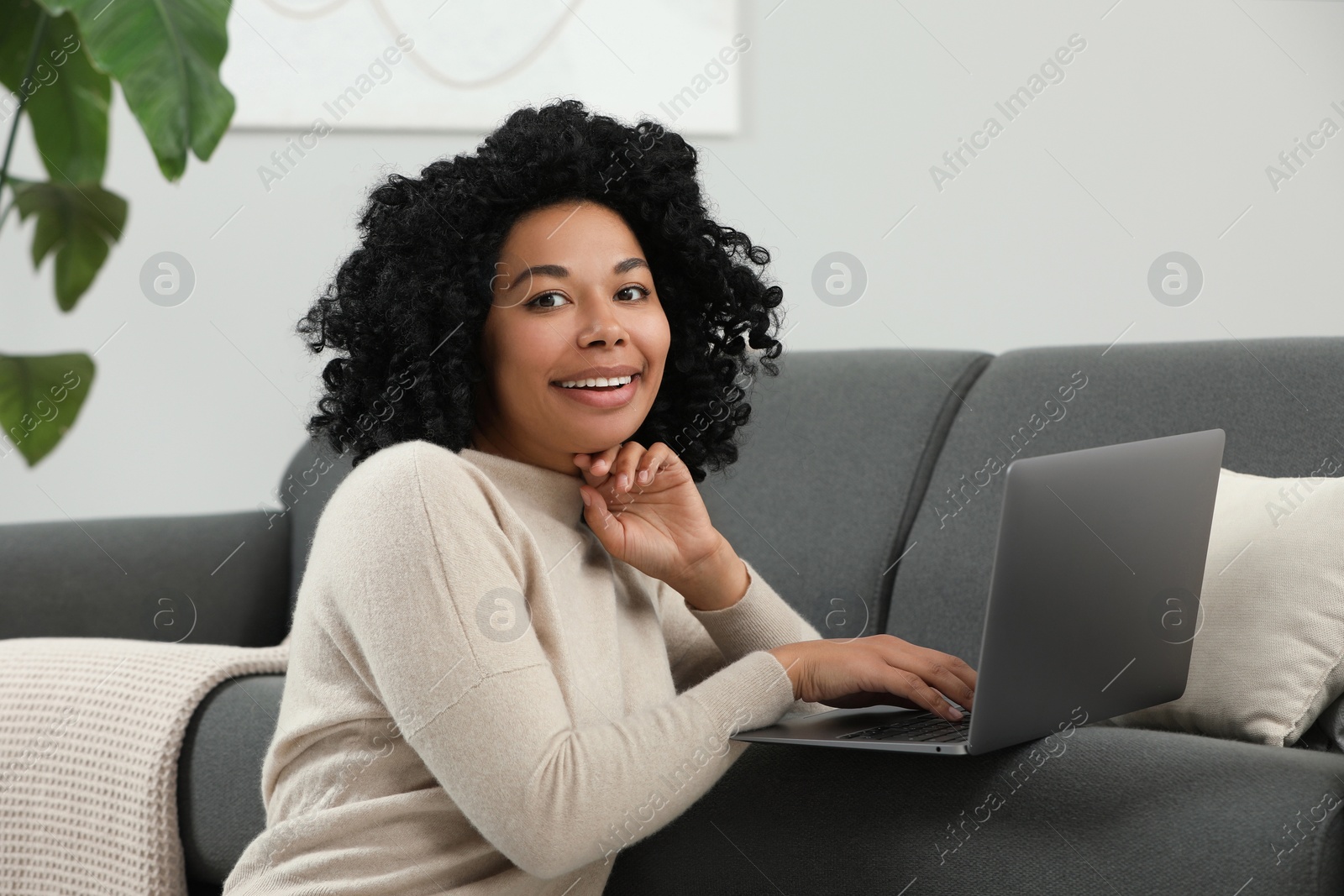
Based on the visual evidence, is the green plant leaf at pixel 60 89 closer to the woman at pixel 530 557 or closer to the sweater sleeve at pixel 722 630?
the woman at pixel 530 557

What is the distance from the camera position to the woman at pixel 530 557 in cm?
95

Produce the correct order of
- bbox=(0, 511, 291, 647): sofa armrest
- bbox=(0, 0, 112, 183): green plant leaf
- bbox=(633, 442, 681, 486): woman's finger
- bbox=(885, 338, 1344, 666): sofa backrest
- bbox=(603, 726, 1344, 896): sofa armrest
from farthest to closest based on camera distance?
bbox=(0, 0, 112, 183): green plant leaf → bbox=(0, 511, 291, 647): sofa armrest → bbox=(885, 338, 1344, 666): sofa backrest → bbox=(633, 442, 681, 486): woman's finger → bbox=(603, 726, 1344, 896): sofa armrest

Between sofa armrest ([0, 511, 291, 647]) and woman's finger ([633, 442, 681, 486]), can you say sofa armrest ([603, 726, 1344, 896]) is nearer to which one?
woman's finger ([633, 442, 681, 486])

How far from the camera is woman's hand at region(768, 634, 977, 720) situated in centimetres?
116

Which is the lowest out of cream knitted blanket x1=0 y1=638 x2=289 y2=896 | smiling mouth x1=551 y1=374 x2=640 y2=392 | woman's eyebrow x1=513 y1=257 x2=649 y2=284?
cream knitted blanket x1=0 y1=638 x2=289 y2=896

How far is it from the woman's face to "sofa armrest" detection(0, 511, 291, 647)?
1.16 metres

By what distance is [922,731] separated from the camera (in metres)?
1.04

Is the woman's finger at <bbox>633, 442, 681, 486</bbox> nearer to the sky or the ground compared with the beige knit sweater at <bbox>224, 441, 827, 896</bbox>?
nearer to the sky

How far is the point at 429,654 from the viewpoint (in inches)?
36.8

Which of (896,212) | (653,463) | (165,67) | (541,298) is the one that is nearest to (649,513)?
(653,463)

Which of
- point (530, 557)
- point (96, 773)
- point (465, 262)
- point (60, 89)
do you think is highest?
point (60, 89)

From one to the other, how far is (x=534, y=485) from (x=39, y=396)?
53.3 inches

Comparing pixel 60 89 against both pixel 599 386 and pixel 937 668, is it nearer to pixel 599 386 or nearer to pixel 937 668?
pixel 599 386

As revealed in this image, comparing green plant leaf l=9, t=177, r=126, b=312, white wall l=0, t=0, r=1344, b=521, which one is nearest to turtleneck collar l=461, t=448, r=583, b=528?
white wall l=0, t=0, r=1344, b=521
